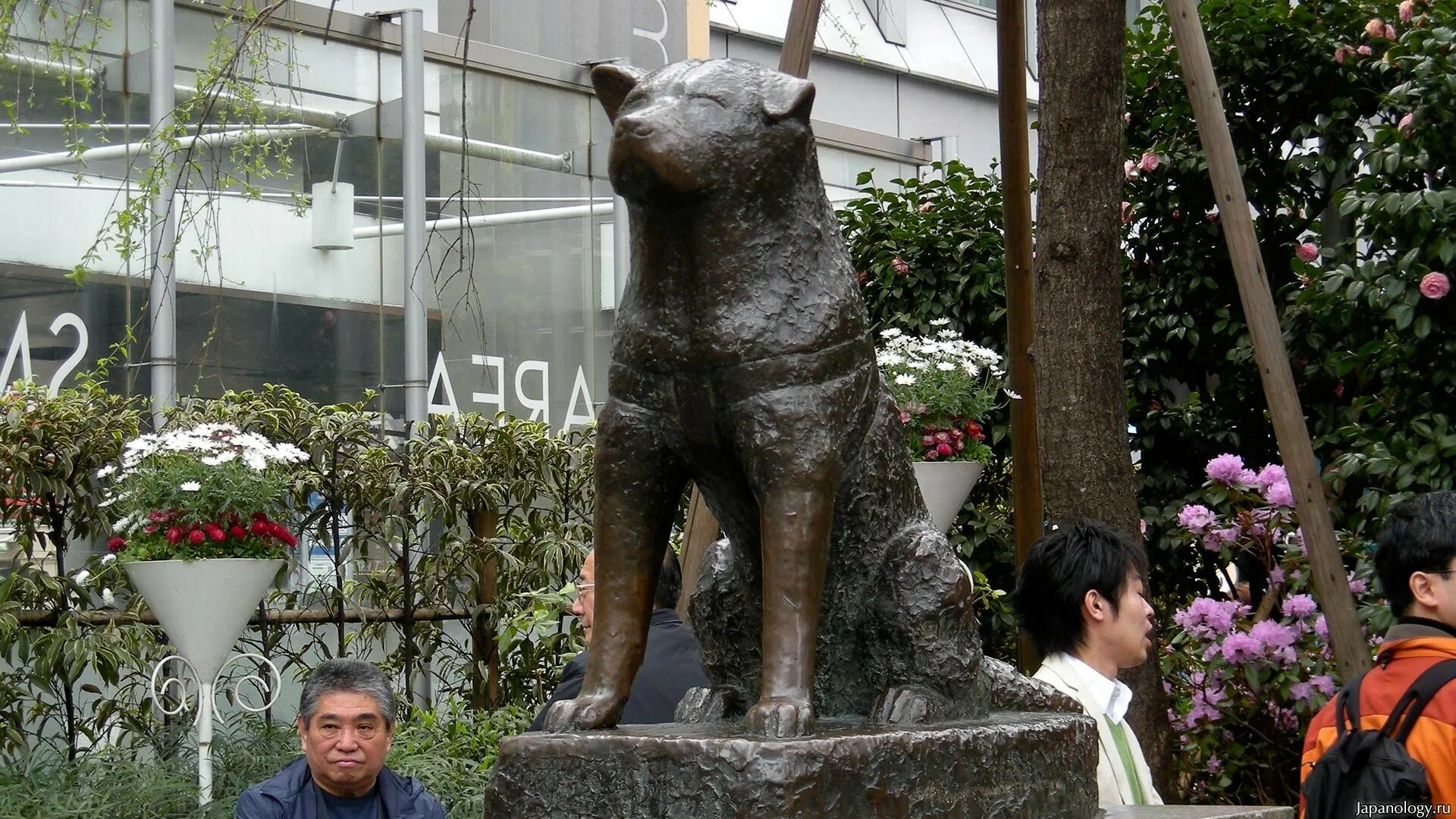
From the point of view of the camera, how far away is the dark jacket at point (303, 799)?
3.14 metres

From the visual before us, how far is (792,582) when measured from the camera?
2000mm

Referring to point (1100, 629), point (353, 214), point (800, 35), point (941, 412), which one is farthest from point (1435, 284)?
point (353, 214)

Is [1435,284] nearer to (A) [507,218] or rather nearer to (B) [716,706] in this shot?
(B) [716,706]

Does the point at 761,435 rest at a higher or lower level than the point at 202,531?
higher

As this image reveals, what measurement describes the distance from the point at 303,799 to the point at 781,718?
5.46 feet

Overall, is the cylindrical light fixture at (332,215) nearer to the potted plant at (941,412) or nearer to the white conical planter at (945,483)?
the potted plant at (941,412)

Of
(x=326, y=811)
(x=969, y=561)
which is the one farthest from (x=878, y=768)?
(x=969, y=561)

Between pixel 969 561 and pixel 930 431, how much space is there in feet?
5.31

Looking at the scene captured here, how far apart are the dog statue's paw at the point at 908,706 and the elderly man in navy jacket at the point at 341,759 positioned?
1.47 meters

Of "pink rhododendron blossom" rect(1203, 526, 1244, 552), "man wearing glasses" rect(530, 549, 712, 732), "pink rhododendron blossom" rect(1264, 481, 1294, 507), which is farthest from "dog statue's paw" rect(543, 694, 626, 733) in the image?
"pink rhododendron blossom" rect(1203, 526, 1244, 552)

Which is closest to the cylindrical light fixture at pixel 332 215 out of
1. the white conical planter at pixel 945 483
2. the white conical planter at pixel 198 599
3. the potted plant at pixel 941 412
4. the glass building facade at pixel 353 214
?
the glass building facade at pixel 353 214

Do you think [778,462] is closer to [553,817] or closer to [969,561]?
[553,817]

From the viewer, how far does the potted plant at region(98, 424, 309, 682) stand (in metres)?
4.20

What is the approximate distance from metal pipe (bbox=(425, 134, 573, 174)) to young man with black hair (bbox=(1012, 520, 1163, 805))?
17.0 feet
